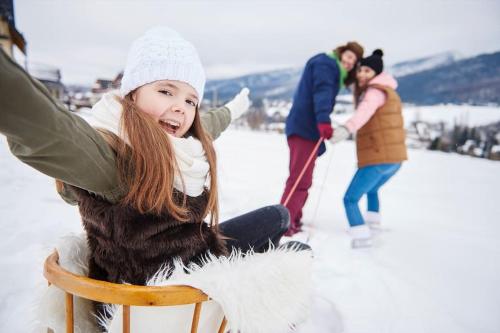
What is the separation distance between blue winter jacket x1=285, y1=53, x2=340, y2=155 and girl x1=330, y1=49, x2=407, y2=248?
0.72 feet

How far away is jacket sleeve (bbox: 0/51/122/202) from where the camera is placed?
436 mm

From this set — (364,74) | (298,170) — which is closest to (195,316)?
(298,170)

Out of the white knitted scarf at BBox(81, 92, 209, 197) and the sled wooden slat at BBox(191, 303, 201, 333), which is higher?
the white knitted scarf at BBox(81, 92, 209, 197)

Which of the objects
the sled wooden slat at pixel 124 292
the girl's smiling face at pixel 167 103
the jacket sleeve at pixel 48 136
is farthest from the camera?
the girl's smiling face at pixel 167 103

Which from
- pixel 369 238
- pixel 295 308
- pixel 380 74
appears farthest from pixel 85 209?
pixel 380 74

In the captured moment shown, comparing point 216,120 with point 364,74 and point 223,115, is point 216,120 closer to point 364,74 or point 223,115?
point 223,115

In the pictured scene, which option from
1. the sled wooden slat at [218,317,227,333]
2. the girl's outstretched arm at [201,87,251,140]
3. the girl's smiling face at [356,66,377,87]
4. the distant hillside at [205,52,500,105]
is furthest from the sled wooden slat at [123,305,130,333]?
the distant hillside at [205,52,500,105]

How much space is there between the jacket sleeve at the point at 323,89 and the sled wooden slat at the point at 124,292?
1995mm

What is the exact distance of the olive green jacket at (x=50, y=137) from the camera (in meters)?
0.44

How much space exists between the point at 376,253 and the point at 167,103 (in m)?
2.14

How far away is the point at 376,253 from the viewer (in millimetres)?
2355

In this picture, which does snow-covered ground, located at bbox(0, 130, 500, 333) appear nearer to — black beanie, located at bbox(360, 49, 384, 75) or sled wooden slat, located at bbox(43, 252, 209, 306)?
sled wooden slat, located at bbox(43, 252, 209, 306)

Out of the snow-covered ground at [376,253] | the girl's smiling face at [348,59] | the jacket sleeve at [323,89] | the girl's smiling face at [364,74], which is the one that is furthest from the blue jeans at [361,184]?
the girl's smiling face at [348,59]

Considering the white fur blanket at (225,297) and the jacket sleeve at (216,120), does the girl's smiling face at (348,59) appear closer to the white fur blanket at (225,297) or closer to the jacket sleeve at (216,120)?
the jacket sleeve at (216,120)
